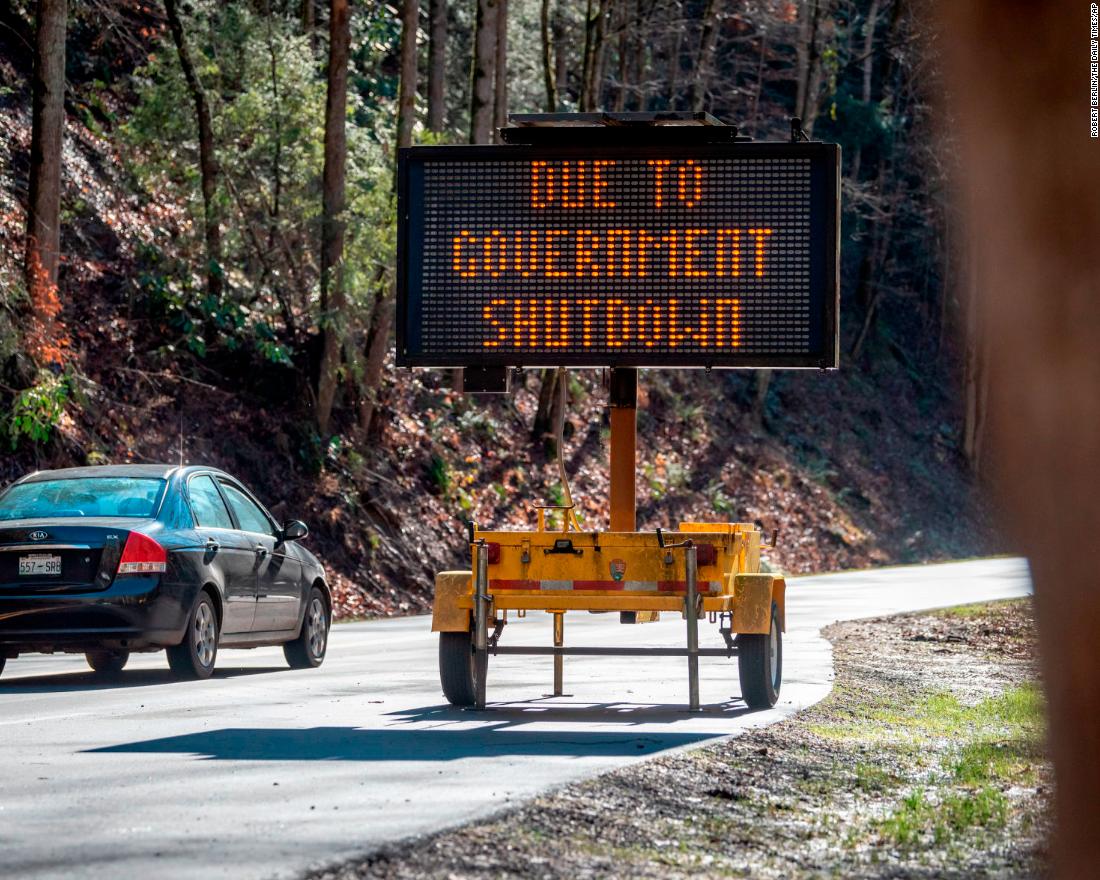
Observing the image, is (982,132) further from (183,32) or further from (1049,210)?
(183,32)

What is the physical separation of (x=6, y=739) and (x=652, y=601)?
389 cm

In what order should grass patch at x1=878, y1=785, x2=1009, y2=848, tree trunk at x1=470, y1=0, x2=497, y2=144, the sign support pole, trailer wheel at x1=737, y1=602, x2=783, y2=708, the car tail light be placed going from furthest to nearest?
tree trunk at x1=470, y1=0, x2=497, y2=144 < the car tail light < the sign support pole < trailer wheel at x1=737, y1=602, x2=783, y2=708 < grass patch at x1=878, y1=785, x2=1009, y2=848

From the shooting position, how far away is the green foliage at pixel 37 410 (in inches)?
845

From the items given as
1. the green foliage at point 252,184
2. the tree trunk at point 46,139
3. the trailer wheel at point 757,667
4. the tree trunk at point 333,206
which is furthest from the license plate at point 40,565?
the tree trunk at point 333,206

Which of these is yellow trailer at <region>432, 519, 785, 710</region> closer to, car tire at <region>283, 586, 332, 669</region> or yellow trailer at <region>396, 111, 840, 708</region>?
yellow trailer at <region>396, 111, 840, 708</region>

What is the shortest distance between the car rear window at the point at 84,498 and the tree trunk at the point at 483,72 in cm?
1965

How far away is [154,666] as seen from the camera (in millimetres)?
16625

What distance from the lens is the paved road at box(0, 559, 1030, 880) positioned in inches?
275

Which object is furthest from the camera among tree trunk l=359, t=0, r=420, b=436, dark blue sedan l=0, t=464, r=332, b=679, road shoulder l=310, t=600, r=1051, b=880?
tree trunk l=359, t=0, r=420, b=436

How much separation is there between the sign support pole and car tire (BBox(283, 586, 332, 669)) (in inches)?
166

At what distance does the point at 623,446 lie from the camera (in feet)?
43.5

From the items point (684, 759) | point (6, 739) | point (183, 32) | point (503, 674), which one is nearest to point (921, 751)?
point (684, 759)

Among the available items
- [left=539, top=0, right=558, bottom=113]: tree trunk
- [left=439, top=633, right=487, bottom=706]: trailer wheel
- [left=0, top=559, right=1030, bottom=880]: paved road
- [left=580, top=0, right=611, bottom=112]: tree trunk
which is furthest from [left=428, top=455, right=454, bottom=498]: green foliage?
[left=439, top=633, right=487, bottom=706]: trailer wheel

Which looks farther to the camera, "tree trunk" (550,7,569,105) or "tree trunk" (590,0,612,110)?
"tree trunk" (550,7,569,105)
